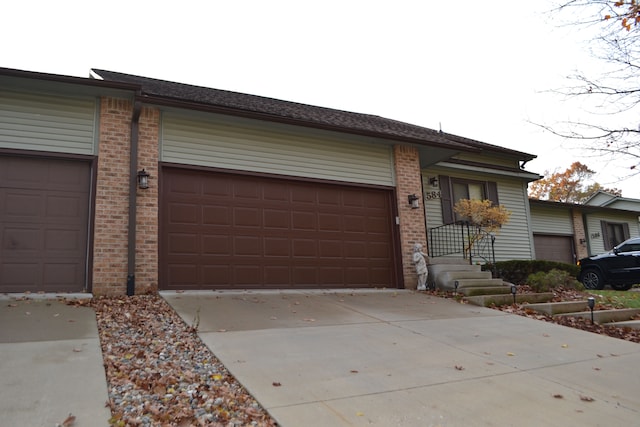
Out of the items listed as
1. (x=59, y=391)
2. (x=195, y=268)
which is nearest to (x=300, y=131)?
(x=195, y=268)

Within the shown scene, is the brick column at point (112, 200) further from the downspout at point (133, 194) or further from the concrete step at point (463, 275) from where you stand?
the concrete step at point (463, 275)

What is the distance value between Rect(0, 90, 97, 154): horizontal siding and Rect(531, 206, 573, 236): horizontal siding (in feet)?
46.3

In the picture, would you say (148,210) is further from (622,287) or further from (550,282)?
(622,287)

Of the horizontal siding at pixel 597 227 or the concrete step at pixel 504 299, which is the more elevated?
the horizontal siding at pixel 597 227

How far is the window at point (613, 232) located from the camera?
19.1 metres

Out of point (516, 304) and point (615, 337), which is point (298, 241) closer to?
point (516, 304)

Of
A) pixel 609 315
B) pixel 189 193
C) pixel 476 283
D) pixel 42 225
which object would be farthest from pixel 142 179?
pixel 609 315

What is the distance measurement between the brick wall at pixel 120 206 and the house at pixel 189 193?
0.02 meters

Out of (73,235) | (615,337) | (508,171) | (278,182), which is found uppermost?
(508,171)

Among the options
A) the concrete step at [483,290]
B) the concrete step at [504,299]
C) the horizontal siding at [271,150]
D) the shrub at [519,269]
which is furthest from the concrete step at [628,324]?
the horizontal siding at [271,150]

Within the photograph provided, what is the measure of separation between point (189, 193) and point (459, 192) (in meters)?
8.32

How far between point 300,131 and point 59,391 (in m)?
7.47

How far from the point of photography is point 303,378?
4.32 meters

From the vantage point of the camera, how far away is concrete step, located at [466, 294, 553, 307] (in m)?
9.01
